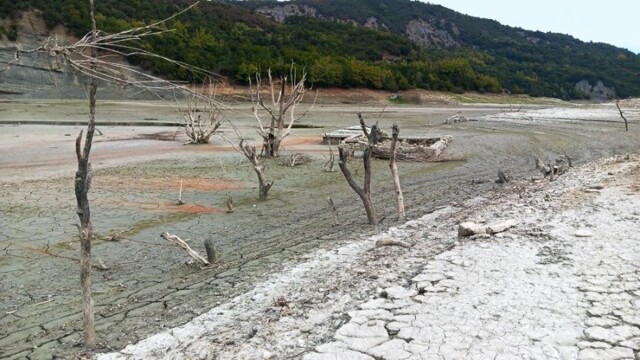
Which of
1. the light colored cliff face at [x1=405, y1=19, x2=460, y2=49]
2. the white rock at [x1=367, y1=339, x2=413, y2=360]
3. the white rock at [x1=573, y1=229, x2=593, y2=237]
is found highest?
the light colored cliff face at [x1=405, y1=19, x2=460, y2=49]

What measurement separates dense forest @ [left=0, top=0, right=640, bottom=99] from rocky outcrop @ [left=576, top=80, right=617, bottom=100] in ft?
3.52

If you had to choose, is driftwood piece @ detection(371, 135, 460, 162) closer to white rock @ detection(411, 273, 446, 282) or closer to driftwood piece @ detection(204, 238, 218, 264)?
driftwood piece @ detection(204, 238, 218, 264)

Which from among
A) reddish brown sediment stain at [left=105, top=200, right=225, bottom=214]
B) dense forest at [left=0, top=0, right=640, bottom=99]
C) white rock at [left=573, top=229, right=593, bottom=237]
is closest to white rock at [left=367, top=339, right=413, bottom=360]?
white rock at [left=573, top=229, right=593, bottom=237]

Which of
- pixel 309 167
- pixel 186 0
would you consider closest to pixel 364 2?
→ pixel 186 0

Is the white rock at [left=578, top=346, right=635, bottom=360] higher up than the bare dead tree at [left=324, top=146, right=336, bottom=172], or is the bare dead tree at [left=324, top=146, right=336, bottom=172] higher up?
the white rock at [left=578, top=346, right=635, bottom=360]

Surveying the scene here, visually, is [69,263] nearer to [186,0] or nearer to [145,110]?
[145,110]

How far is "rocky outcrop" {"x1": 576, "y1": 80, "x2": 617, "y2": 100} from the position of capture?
3403 inches

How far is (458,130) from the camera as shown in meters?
27.2

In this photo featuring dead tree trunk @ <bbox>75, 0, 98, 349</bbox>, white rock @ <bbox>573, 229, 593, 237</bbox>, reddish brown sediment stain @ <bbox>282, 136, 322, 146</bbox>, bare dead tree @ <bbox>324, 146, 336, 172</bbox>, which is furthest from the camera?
reddish brown sediment stain @ <bbox>282, 136, 322, 146</bbox>

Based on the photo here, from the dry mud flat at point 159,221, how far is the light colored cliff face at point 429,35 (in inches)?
3929

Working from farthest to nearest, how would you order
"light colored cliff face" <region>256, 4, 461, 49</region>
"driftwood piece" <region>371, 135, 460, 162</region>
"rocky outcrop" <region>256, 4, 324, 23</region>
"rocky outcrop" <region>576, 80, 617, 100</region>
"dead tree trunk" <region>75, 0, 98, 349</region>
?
"light colored cliff face" <region>256, 4, 461, 49</region>, "rocky outcrop" <region>256, 4, 324, 23</region>, "rocky outcrop" <region>576, 80, 617, 100</region>, "driftwood piece" <region>371, 135, 460, 162</region>, "dead tree trunk" <region>75, 0, 98, 349</region>

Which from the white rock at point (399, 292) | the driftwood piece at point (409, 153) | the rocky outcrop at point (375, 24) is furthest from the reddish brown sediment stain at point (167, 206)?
the rocky outcrop at point (375, 24)

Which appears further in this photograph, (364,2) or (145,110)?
(364,2)

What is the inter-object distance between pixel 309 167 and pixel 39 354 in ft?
34.0
